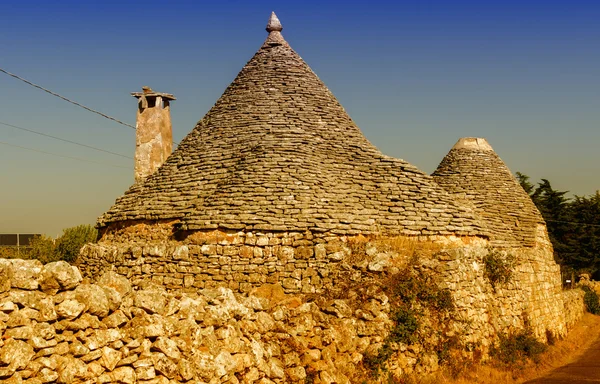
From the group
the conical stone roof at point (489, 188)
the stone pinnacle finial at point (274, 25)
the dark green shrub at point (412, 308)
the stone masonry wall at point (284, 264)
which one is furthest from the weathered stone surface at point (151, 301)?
the conical stone roof at point (489, 188)

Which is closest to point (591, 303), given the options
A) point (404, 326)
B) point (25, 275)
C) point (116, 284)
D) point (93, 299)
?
point (404, 326)

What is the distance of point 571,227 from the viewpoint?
39.6 metres

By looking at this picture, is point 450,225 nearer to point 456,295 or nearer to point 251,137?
point 456,295

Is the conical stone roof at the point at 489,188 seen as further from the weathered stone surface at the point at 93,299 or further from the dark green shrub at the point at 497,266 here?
the weathered stone surface at the point at 93,299

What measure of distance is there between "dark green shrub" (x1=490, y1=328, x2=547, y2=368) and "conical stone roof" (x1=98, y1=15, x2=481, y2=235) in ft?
6.49

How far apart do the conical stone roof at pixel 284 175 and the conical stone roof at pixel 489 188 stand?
14.5 ft

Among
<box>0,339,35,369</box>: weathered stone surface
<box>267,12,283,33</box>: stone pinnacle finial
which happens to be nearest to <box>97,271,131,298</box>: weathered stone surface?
<box>0,339,35,369</box>: weathered stone surface

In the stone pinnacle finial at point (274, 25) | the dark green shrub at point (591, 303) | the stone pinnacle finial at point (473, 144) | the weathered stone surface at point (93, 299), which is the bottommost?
the dark green shrub at point (591, 303)

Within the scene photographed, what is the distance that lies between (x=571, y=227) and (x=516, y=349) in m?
31.3

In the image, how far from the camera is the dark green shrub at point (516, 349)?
→ 10594 mm

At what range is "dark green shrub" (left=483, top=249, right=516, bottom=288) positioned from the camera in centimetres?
1118

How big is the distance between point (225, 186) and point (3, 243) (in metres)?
21.4

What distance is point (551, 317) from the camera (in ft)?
49.3

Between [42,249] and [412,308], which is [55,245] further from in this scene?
[412,308]
